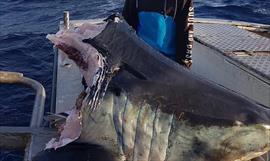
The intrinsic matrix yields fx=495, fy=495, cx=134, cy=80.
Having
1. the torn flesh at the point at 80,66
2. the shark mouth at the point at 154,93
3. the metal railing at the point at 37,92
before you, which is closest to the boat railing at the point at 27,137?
the metal railing at the point at 37,92

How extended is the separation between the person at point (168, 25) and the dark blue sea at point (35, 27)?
1.96 meters

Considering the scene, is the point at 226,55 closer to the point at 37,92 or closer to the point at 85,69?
the point at 37,92

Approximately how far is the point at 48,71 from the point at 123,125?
16.9ft

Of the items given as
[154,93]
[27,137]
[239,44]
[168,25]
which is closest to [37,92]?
[27,137]

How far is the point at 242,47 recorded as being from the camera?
5.54 meters

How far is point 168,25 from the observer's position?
482 centimetres

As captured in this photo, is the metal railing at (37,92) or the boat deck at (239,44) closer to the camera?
the metal railing at (37,92)

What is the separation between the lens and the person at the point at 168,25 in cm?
474

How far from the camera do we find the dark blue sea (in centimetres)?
660

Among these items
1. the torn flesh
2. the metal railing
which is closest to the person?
the torn flesh

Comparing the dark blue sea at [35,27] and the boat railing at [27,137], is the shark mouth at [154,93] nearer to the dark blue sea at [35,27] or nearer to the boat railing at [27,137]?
the boat railing at [27,137]

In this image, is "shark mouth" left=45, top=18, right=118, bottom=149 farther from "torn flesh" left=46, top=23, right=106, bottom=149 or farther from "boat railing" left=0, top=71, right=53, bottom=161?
"boat railing" left=0, top=71, right=53, bottom=161

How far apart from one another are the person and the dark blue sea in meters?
1.96

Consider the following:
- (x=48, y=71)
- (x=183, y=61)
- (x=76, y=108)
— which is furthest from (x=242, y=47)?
(x=48, y=71)
